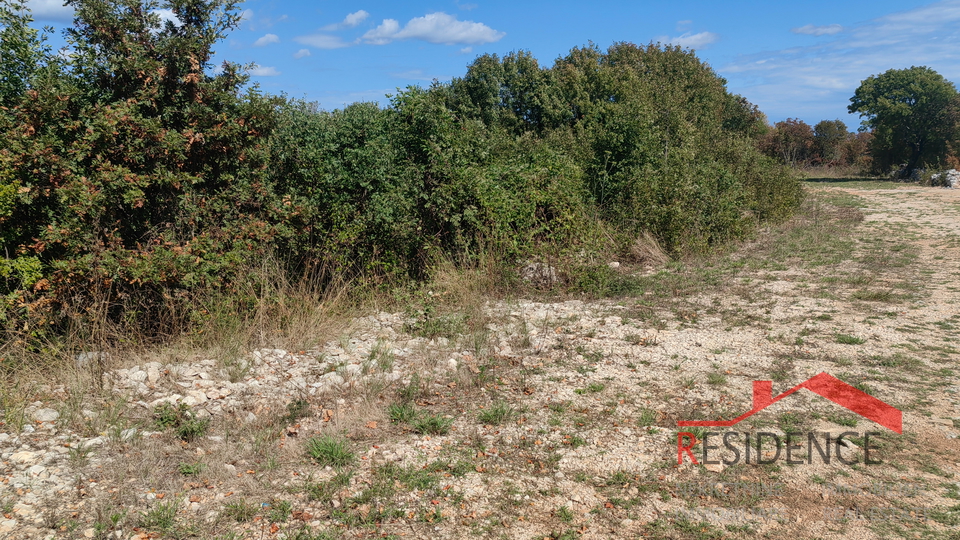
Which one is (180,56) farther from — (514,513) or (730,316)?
(730,316)

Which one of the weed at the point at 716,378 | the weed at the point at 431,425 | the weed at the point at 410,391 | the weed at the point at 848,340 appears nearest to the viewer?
the weed at the point at 431,425

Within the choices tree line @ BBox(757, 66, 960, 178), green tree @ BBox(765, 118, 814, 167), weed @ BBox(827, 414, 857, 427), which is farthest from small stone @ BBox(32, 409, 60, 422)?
green tree @ BBox(765, 118, 814, 167)

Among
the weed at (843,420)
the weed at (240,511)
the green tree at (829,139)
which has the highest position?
the green tree at (829,139)

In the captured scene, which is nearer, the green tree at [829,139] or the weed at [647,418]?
the weed at [647,418]

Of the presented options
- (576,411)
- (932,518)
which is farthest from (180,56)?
(932,518)

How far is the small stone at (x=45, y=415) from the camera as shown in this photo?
4172 millimetres

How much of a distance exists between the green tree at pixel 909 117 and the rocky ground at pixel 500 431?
90.8 ft

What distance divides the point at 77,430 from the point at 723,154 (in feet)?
48.8

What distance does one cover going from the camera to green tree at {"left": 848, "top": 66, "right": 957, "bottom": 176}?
94.0 ft

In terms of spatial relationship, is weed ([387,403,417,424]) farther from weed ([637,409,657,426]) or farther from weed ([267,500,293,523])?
weed ([637,409,657,426])

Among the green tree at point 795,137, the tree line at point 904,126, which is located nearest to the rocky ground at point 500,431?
the tree line at point 904,126
